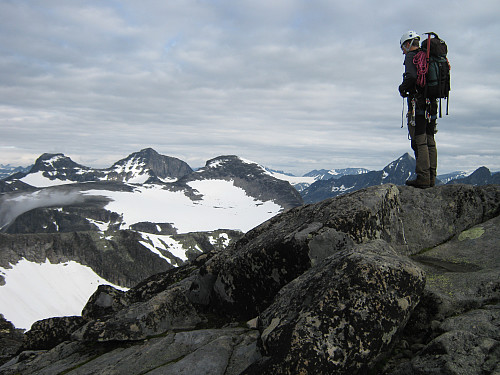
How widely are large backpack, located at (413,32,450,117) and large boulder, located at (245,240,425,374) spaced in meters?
9.10

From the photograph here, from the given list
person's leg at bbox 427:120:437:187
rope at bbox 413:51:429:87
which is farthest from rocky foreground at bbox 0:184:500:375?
rope at bbox 413:51:429:87

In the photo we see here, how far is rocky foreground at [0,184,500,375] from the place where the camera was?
24.7ft

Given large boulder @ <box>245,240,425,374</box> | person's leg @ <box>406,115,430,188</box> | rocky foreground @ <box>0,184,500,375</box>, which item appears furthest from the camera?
person's leg @ <box>406,115,430,188</box>

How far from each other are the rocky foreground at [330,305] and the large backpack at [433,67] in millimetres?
4248

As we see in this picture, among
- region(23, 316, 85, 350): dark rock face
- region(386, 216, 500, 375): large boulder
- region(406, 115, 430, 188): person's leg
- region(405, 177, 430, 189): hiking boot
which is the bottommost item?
region(23, 316, 85, 350): dark rock face

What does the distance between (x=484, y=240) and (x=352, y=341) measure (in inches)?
343

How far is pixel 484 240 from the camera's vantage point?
13.4 m

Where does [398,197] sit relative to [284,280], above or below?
above

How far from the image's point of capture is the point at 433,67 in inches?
600

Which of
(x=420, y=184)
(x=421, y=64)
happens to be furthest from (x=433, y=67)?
(x=420, y=184)

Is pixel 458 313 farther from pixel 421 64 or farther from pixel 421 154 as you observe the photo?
pixel 421 64

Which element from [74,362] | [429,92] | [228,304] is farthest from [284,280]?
[429,92]

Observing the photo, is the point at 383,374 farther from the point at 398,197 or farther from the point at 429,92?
the point at 429,92

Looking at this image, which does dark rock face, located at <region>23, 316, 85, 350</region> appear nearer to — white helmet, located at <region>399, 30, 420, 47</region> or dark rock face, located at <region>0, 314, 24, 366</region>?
dark rock face, located at <region>0, 314, 24, 366</region>
